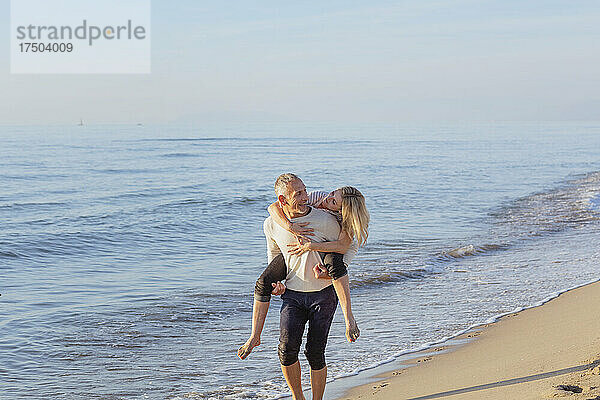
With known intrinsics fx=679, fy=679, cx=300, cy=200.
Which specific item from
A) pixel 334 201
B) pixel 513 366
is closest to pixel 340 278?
pixel 334 201

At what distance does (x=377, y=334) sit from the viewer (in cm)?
662

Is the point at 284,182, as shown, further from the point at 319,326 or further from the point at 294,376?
the point at 294,376

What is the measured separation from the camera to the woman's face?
158 inches

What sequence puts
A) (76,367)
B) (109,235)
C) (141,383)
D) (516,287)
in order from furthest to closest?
(109,235)
(516,287)
(76,367)
(141,383)

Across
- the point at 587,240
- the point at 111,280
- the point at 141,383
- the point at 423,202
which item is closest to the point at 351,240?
the point at 141,383

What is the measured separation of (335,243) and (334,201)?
251 millimetres

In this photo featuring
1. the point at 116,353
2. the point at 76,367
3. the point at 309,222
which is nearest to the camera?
the point at 309,222

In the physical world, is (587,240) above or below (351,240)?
below

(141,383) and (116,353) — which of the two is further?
(116,353)

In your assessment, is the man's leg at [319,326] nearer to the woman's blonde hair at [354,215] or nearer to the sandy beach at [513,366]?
the woman's blonde hair at [354,215]

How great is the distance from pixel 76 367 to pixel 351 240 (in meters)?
3.19

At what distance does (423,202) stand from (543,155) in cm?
2376

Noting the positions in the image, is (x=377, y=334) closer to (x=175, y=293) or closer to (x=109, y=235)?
(x=175, y=293)

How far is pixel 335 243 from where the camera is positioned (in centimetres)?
398
